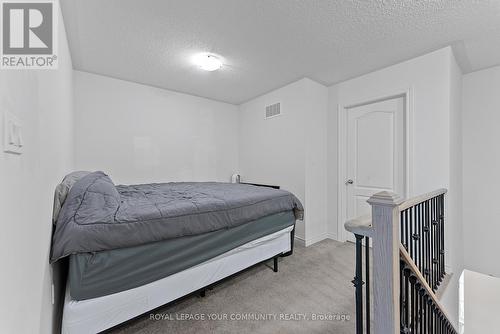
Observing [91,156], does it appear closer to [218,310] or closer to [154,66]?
[154,66]

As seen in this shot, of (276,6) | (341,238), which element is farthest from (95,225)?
(341,238)

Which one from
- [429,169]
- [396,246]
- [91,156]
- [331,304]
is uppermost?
[91,156]

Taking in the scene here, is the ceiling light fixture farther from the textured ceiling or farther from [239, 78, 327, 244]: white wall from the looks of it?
[239, 78, 327, 244]: white wall

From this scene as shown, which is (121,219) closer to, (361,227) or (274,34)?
(361,227)

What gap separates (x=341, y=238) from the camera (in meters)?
3.23

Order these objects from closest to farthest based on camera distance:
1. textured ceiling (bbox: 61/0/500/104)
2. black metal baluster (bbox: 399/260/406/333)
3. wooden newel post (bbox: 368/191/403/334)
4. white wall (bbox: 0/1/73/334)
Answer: white wall (bbox: 0/1/73/334), wooden newel post (bbox: 368/191/403/334), black metal baluster (bbox: 399/260/406/333), textured ceiling (bbox: 61/0/500/104)

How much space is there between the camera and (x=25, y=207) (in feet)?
2.64

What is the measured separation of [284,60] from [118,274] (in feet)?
8.68

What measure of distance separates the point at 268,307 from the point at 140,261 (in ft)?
3.55

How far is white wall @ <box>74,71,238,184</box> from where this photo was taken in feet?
9.61

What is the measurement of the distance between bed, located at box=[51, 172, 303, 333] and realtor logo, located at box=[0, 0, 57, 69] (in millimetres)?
819

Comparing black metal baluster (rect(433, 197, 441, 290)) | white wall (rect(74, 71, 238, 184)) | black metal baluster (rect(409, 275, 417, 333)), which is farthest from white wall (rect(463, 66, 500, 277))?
white wall (rect(74, 71, 238, 184))

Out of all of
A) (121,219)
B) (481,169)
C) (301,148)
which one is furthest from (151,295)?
(481,169)

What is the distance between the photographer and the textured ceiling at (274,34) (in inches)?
68.2
